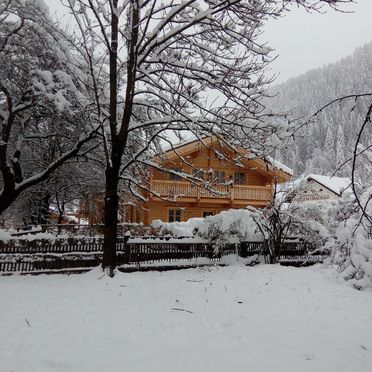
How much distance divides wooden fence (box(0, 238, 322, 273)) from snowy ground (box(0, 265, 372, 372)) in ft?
2.73

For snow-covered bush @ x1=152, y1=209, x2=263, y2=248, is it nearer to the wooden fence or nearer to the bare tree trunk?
the wooden fence

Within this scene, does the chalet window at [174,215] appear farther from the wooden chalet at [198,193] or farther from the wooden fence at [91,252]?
the wooden fence at [91,252]

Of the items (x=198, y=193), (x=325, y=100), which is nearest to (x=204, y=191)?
(x=198, y=193)

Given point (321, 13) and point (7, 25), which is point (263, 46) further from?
point (7, 25)

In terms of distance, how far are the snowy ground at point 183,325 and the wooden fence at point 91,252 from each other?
83cm

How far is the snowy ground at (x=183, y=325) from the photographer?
453 cm

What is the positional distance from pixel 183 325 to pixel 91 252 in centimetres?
700

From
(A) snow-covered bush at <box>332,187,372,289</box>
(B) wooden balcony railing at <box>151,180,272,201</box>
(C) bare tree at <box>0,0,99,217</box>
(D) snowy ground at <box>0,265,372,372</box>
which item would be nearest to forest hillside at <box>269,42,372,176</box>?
(B) wooden balcony railing at <box>151,180,272,201</box>

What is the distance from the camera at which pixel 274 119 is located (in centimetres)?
1114

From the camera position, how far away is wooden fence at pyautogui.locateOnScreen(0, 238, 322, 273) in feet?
37.8

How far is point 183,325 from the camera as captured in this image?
6387mm

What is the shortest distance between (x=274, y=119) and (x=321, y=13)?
135 inches

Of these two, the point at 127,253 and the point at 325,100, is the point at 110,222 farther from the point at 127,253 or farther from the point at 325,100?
the point at 325,100

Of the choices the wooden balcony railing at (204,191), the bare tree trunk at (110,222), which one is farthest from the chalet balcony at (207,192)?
the bare tree trunk at (110,222)
